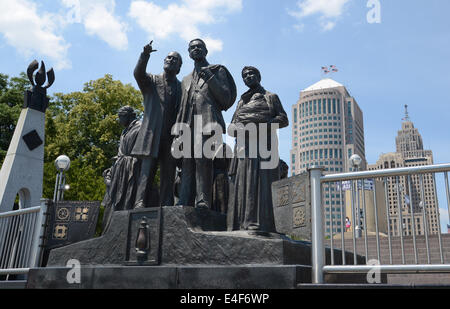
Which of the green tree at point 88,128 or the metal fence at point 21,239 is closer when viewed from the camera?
the metal fence at point 21,239

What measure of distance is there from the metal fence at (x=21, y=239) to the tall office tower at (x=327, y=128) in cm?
12250

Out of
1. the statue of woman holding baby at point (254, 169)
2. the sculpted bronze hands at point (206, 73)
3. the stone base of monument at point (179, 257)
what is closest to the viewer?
the stone base of monument at point (179, 257)

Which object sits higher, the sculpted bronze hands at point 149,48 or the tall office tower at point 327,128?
the tall office tower at point 327,128

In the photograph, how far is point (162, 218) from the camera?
562 centimetres

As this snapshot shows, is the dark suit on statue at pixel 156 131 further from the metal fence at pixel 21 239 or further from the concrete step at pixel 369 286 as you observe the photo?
the concrete step at pixel 369 286

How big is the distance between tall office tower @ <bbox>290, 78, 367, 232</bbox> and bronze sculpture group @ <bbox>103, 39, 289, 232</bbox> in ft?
401

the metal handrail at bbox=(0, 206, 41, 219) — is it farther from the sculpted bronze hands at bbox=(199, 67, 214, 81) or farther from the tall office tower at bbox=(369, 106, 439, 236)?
the tall office tower at bbox=(369, 106, 439, 236)

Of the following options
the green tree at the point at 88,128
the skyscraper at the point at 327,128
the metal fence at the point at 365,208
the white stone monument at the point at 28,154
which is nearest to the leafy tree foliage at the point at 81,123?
the green tree at the point at 88,128

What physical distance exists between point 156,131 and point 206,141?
88 cm

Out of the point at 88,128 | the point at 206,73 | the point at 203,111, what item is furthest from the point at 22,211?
the point at 88,128

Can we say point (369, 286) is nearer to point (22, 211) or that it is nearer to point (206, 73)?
point (206, 73)

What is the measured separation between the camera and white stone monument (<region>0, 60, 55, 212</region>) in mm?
13609

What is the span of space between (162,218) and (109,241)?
0.88 meters

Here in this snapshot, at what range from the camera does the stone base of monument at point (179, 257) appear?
4.73 m
